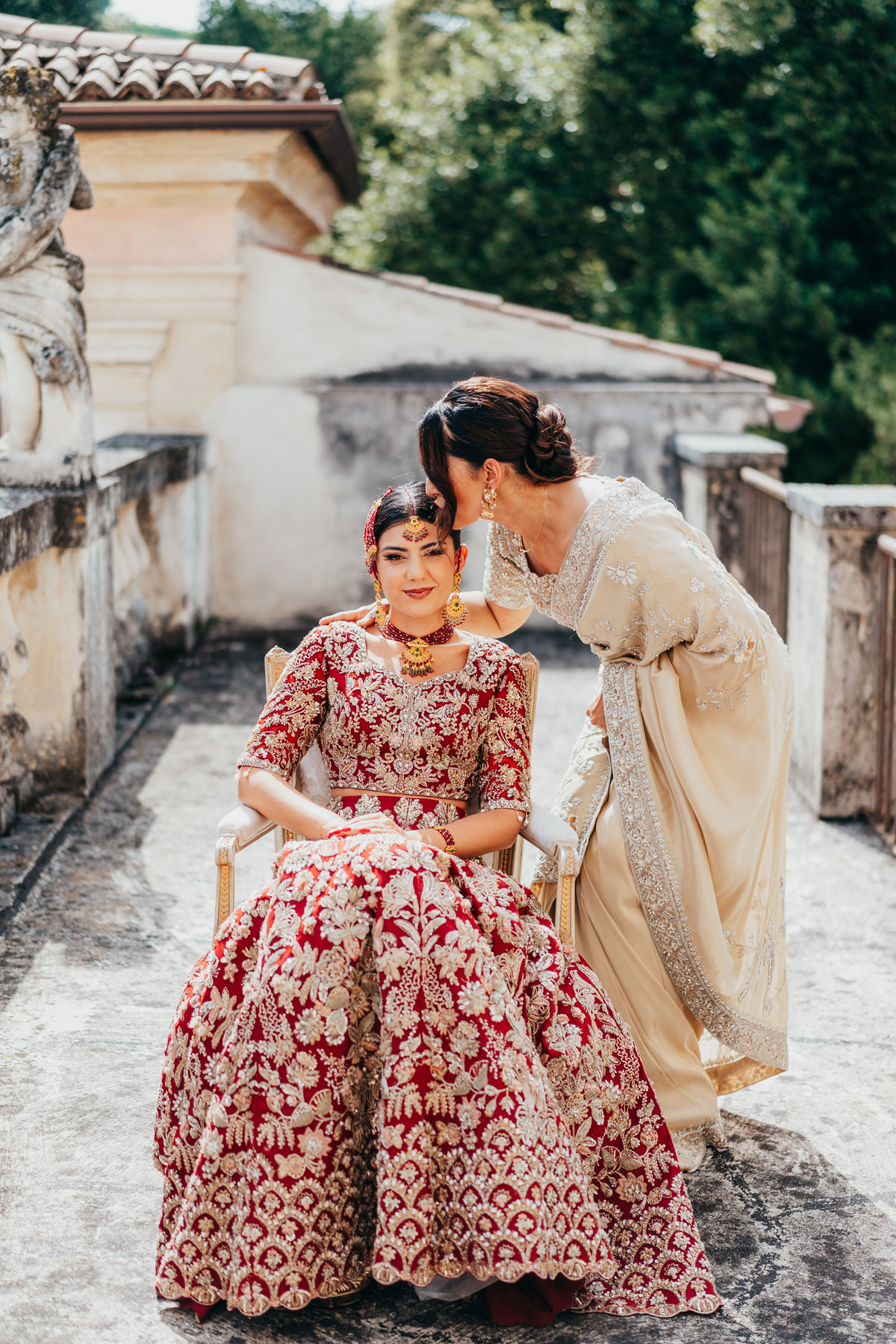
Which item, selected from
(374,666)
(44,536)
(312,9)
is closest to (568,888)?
(374,666)

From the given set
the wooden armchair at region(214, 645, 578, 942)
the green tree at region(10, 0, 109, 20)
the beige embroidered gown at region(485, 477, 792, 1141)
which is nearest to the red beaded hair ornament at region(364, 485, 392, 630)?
the wooden armchair at region(214, 645, 578, 942)

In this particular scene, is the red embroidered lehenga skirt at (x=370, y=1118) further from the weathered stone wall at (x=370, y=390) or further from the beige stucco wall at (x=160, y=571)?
the weathered stone wall at (x=370, y=390)

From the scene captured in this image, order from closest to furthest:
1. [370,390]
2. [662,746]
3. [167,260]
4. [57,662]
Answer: [662,746] → [57,662] → [167,260] → [370,390]

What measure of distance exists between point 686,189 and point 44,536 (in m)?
11.7

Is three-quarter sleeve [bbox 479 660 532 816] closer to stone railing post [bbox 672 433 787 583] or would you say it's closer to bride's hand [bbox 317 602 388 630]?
bride's hand [bbox 317 602 388 630]

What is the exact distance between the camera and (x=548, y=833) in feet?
9.45

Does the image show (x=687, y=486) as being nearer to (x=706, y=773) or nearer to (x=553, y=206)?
(x=706, y=773)

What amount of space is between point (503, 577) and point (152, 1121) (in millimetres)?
1457

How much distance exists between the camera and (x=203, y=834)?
15.9 ft

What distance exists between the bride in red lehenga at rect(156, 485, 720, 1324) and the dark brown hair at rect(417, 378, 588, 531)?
2.61 feet

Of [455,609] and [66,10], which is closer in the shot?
[455,609]

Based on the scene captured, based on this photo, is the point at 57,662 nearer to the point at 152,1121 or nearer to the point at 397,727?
the point at 152,1121

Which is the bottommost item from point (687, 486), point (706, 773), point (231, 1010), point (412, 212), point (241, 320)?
point (231, 1010)

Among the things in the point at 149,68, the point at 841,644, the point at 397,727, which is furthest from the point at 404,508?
the point at 149,68
